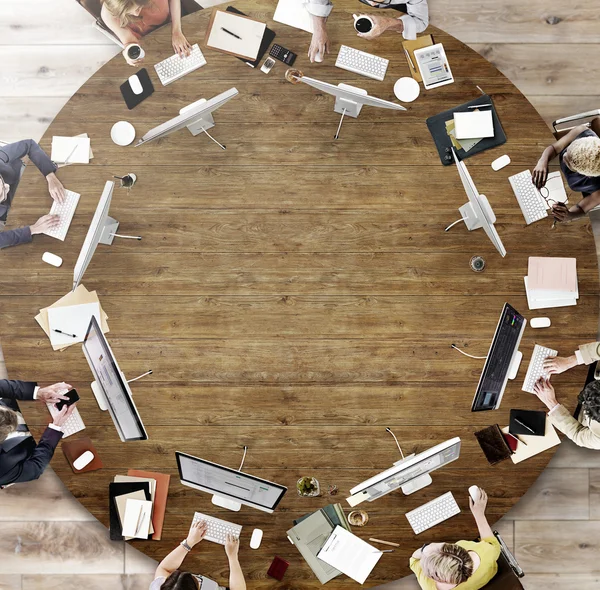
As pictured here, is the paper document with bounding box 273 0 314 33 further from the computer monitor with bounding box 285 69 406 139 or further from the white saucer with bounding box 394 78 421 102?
the white saucer with bounding box 394 78 421 102

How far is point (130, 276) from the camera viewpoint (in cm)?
316

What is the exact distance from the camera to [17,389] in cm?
308

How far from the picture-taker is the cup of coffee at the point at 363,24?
310cm

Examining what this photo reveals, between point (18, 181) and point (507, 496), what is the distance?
3263mm

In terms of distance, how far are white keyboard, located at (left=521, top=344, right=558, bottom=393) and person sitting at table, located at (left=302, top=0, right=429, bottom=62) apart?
6.05 ft

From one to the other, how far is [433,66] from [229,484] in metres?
2.46

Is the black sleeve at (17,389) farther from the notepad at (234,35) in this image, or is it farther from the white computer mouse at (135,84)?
the notepad at (234,35)

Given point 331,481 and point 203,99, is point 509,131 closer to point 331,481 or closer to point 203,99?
point 203,99

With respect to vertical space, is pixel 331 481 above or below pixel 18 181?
below

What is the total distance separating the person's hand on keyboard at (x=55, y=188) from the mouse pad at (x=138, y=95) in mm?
565

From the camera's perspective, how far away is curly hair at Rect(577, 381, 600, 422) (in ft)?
9.50

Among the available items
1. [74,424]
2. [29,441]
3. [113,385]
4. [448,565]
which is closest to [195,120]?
[113,385]

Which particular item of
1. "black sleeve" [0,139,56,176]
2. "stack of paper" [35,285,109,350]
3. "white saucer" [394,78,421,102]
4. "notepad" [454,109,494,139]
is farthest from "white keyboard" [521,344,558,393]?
"black sleeve" [0,139,56,176]

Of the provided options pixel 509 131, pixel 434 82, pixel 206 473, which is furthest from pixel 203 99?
pixel 206 473
